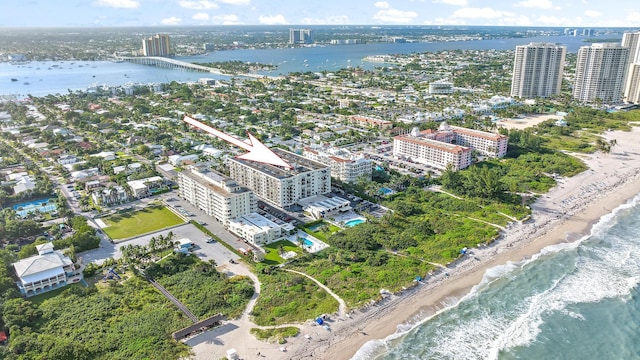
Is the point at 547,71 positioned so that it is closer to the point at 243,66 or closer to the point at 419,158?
the point at 419,158

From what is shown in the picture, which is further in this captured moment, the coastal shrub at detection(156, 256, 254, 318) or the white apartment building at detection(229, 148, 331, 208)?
the white apartment building at detection(229, 148, 331, 208)

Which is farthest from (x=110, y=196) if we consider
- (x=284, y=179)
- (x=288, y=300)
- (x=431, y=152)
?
(x=431, y=152)

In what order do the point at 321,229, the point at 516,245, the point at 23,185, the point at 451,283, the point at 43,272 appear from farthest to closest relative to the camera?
the point at 23,185, the point at 321,229, the point at 516,245, the point at 451,283, the point at 43,272

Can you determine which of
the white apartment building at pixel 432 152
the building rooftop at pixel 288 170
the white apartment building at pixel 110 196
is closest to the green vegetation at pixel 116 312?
the white apartment building at pixel 110 196

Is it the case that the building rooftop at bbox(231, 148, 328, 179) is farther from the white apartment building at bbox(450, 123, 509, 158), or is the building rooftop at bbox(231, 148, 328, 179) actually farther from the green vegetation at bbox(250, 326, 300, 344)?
the white apartment building at bbox(450, 123, 509, 158)

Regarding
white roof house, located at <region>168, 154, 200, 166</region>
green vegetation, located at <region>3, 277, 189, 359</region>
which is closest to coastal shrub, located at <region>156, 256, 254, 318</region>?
green vegetation, located at <region>3, 277, 189, 359</region>

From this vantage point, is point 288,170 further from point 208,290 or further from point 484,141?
point 484,141
